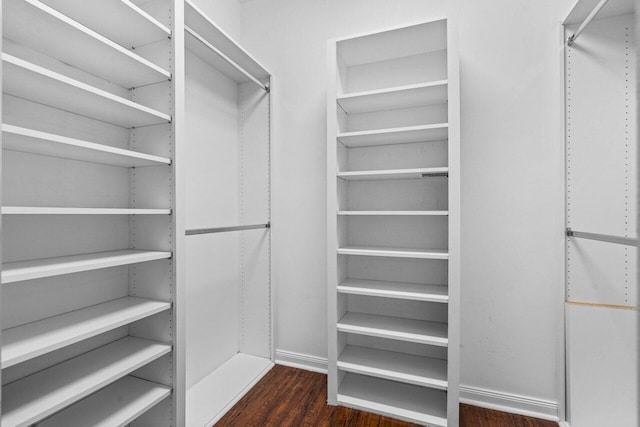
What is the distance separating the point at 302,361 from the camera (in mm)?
2213

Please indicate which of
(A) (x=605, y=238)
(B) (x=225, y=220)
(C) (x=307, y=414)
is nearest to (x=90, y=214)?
(B) (x=225, y=220)

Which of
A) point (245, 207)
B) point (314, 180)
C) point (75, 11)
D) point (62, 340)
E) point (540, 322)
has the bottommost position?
point (540, 322)

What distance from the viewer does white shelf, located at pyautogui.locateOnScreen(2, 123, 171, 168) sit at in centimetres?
93

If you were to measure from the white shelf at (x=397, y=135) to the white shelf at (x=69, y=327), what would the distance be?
1.30 metres

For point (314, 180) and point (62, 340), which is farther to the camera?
point (314, 180)

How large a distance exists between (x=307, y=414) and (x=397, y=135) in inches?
63.9

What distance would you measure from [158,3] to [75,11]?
343 millimetres

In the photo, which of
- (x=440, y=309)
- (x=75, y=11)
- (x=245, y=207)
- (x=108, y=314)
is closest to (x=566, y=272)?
(x=440, y=309)

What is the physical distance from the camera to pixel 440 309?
189cm

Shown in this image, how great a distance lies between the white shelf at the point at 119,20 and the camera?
119 centimetres

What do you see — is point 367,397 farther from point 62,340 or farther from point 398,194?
point 62,340

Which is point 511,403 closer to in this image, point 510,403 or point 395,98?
point 510,403

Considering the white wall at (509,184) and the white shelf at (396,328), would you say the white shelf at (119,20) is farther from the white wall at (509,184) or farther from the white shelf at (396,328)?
the white shelf at (396,328)

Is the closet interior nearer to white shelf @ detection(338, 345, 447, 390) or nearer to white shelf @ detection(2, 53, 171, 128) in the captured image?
white shelf @ detection(338, 345, 447, 390)
